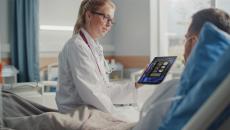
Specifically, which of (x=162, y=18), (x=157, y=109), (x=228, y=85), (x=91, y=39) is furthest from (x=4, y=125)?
(x=162, y=18)

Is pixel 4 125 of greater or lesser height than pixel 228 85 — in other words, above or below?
below

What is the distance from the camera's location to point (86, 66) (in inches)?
58.9

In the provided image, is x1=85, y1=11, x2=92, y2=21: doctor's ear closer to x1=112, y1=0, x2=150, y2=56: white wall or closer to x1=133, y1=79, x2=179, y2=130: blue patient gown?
x1=133, y1=79, x2=179, y2=130: blue patient gown

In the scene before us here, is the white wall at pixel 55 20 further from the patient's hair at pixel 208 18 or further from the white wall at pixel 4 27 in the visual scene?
the patient's hair at pixel 208 18

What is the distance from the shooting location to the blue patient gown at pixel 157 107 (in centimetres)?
82

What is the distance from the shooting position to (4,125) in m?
1.28

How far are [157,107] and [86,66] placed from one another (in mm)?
730

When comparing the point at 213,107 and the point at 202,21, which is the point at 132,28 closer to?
the point at 202,21

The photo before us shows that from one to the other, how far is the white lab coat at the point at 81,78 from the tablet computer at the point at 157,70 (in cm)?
24

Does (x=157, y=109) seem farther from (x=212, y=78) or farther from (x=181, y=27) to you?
(x=181, y=27)

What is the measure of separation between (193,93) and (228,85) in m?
0.13

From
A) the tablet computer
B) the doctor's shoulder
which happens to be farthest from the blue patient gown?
the doctor's shoulder

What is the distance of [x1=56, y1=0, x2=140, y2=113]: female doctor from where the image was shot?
1.47m

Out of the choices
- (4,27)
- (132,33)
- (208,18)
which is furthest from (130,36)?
(208,18)
